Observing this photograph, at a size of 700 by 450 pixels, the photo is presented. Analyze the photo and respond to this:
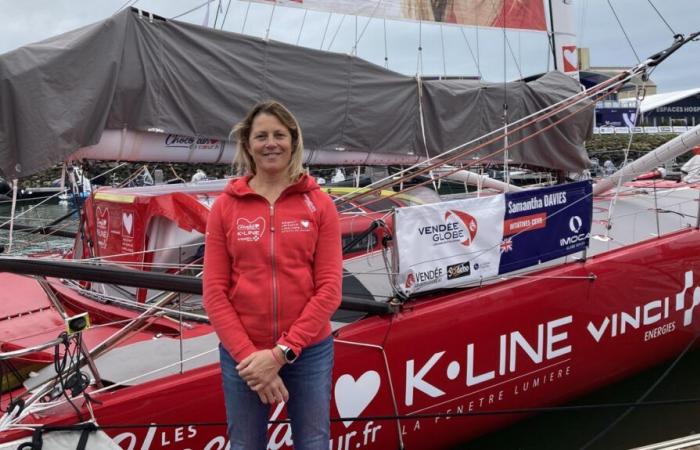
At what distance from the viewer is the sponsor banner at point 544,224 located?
4.09 metres

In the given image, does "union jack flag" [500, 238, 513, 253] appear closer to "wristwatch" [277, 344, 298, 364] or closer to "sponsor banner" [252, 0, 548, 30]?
"wristwatch" [277, 344, 298, 364]

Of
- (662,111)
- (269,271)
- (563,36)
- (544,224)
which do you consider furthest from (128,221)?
(662,111)

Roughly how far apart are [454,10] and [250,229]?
4.51 m

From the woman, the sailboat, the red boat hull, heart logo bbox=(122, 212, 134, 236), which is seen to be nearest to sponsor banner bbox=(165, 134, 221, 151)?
the sailboat

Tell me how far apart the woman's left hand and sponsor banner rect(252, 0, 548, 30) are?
3803 millimetres

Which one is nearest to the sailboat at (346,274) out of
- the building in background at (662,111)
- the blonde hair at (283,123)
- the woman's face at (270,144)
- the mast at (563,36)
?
the blonde hair at (283,123)

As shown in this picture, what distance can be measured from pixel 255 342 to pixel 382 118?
274 centimetres

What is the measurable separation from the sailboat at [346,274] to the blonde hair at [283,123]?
2.65 feet

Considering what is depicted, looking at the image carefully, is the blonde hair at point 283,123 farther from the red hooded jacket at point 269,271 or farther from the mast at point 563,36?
the mast at point 563,36

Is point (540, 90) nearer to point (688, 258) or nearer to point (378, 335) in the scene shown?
point (688, 258)

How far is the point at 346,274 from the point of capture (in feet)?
12.6

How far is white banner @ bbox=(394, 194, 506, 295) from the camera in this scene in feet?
11.8

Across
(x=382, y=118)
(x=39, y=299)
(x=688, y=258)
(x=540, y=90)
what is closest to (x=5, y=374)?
(x=39, y=299)

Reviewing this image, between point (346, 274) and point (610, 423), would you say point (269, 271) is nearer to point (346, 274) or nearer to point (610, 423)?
point (346, 274)
